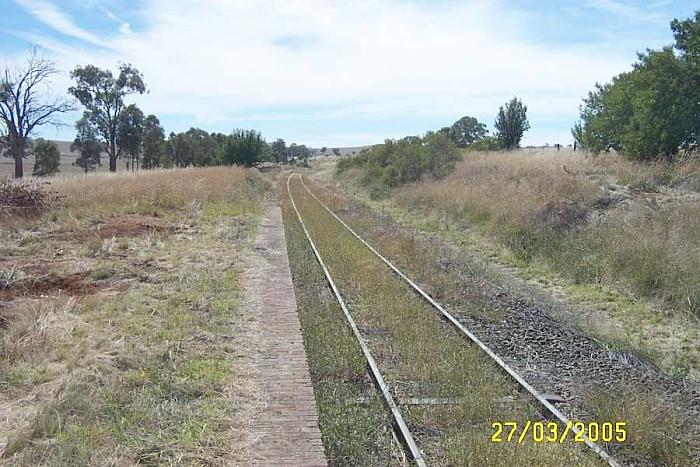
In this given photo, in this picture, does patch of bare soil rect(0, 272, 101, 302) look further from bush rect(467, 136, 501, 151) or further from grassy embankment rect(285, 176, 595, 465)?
bush rect(467, 136, 501, 151)

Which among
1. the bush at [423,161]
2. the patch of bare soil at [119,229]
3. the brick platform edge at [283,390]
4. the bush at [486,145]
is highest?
the bush at [486,145]

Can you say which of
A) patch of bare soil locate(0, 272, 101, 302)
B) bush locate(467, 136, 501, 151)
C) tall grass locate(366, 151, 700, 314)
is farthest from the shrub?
bush locate(467, 136, 501, 151)

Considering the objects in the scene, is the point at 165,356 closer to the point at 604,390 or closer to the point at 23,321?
the point at 23,321

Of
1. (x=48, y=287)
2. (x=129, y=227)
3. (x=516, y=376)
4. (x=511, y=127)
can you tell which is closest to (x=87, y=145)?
(x=511, y=127)

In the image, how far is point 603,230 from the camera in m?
12.5

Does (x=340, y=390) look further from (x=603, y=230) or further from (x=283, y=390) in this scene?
(x=603, y=230)

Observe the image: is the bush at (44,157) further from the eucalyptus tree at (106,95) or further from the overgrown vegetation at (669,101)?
the overgrown vegetation at (669,101)

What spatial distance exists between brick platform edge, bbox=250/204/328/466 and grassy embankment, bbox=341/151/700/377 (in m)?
4.22

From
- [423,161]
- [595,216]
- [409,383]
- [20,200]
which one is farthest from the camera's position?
[423,161]

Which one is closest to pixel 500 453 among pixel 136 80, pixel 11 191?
pixel 11 191

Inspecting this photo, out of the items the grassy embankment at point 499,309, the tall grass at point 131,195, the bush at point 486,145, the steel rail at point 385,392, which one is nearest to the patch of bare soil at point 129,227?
the tall grass at point 131,195
